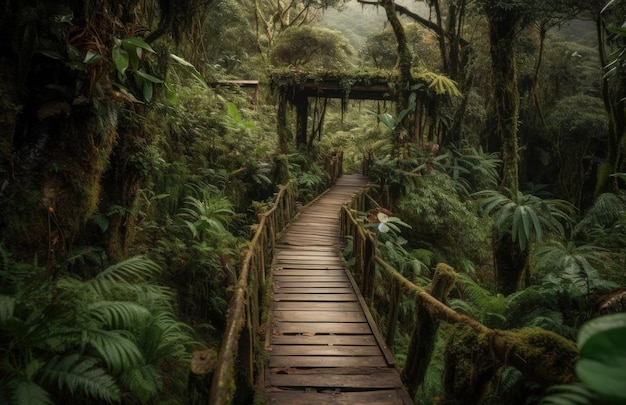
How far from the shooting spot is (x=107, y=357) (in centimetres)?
279

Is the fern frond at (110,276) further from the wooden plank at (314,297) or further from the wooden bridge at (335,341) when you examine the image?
the wooden plank at (314,297)

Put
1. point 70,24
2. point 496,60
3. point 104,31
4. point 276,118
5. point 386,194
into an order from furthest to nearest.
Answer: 1. point 276,118
2. point 386,194
3. point 496,60
4. point 104,31
5. point 70,24

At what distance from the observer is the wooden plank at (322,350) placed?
14.5 ft

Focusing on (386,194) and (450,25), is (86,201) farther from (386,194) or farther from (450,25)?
(450,25)

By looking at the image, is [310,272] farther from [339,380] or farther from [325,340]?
[339,380]

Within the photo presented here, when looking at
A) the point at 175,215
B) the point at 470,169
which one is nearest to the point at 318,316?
the point at 175,215

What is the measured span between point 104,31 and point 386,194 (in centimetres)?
1027

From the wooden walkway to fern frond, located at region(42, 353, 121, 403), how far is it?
5.03 ft

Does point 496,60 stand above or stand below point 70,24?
above

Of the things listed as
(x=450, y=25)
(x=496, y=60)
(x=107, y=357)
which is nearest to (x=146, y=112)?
(x=107, y=357)

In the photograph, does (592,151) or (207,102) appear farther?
(592,151)

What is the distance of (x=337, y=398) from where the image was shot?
11.9 feet

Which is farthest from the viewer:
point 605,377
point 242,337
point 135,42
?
point 135,42

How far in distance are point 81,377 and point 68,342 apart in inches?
13.0
